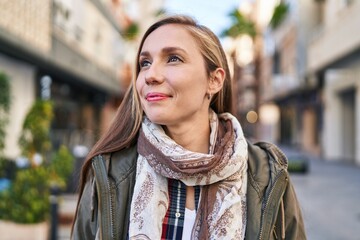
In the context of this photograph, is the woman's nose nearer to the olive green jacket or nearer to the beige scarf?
the beige scarf

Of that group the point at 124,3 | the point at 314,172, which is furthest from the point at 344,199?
the point at 124,3

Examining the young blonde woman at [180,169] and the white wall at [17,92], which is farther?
the white wall at [17,92]

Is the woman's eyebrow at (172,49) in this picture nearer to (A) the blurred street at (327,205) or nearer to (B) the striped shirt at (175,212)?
(B) the striped shirt at (175,212)

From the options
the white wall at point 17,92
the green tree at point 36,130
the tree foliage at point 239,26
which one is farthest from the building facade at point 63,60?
the tree foliage at point 239,26

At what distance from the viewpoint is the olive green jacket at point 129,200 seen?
1521mm

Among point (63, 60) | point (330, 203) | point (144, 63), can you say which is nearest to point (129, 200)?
point (144, 63)

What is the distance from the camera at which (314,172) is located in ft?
52.4

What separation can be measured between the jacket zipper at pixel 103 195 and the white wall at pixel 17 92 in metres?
10.4

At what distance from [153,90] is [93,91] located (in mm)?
23552

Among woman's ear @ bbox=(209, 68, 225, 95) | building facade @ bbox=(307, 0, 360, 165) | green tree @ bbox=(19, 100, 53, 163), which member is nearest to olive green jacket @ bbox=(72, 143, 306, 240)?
woman's ear @ bbox=(209, 68, 225, 95)

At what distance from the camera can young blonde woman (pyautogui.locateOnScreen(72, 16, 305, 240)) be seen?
4.96ft

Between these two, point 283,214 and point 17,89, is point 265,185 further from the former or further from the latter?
point 17,89

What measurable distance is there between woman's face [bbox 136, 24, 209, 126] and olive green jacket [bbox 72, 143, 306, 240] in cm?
22

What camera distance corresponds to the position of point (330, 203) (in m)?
9.63
